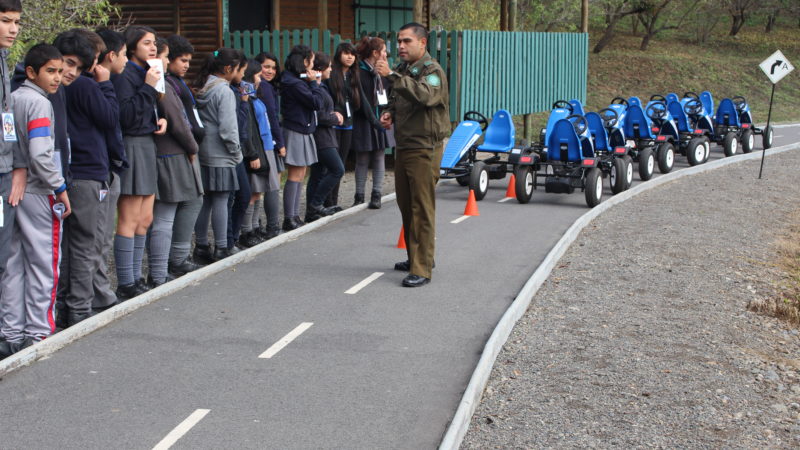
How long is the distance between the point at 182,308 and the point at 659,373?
3805 mm

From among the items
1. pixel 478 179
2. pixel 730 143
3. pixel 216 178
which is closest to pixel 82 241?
pixel 216 178

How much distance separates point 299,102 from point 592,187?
15.5 feet

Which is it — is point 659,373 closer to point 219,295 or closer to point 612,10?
point 219,295

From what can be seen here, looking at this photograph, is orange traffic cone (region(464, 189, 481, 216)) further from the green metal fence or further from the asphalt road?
the green metal fence

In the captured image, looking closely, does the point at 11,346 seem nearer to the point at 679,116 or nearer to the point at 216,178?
the point at 216,178

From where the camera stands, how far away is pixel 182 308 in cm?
775

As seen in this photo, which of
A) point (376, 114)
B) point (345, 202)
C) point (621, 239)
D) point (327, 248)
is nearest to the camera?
point (327, 248)

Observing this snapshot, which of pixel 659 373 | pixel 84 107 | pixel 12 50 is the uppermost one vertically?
pixel 12 50

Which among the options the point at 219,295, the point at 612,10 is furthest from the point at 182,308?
the point at 612,10

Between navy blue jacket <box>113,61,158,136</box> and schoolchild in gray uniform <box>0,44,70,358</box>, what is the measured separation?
3.68 feet

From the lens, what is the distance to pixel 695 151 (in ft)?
60.9

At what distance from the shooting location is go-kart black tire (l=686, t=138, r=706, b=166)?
1847 cm

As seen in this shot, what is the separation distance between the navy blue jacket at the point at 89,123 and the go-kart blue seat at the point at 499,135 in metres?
8.54

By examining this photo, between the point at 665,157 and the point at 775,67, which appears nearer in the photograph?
the point at 665,157
